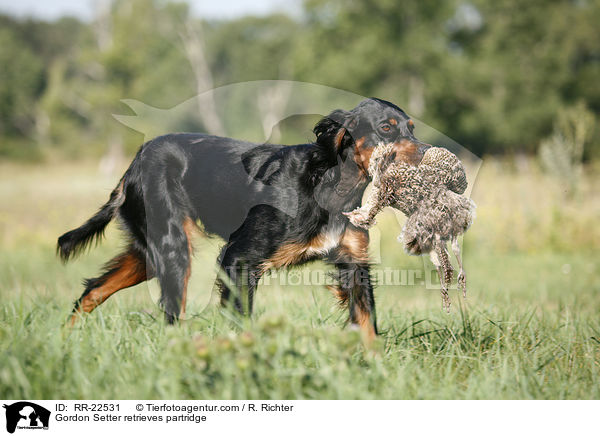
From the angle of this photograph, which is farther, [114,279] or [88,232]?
[88,232]

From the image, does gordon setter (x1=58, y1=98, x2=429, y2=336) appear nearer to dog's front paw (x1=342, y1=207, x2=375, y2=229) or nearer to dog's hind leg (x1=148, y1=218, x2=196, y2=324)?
dog's hind leg (x1=148, y1=218, x2=196, y2=324)

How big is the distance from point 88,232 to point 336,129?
1.65 meters

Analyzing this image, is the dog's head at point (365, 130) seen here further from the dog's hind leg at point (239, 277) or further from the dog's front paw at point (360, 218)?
the dog's hind leg at point (239, 277)

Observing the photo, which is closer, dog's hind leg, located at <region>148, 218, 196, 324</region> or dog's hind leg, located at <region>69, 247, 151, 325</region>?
dog's hind leg, located at <region>148, 218, 196, 324</region>

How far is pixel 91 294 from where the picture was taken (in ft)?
9.98

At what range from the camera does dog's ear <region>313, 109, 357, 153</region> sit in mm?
2781

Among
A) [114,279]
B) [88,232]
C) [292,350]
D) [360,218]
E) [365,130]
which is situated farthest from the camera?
[88,232]

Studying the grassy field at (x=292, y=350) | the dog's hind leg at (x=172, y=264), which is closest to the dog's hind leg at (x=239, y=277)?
the grassy field at (x=292, y=350)

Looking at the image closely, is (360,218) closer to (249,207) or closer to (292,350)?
(249,207)

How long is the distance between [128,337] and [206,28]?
70.9ft
